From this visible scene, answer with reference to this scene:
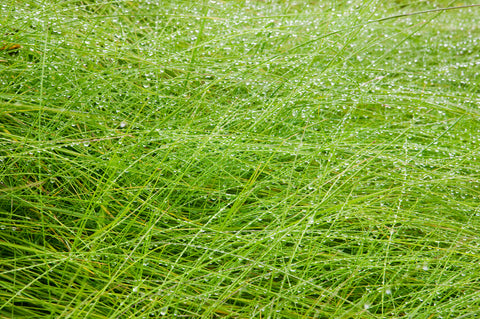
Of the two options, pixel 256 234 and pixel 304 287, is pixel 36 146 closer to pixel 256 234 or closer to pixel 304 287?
pixel 256 234

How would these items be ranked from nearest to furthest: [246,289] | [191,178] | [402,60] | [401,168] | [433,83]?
[246,289], [191,178], [401,168], [433,83], [402,60]

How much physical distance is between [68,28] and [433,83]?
178 centimetres

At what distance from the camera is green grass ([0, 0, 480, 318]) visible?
1.06 meters

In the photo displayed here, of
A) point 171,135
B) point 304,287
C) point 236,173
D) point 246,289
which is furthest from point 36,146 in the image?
point 304,287

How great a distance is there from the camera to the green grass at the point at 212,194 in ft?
3.46

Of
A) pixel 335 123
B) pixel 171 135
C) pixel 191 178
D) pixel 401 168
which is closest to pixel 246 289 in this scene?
pixel 191 178

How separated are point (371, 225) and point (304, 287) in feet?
1.01

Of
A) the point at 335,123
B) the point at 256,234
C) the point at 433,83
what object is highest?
the point at 433,83

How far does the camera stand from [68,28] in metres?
1.65

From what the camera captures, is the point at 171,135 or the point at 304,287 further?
the point at 171,135

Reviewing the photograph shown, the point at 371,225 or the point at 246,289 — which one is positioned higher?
the point at 371,225

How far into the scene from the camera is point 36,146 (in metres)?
1.18

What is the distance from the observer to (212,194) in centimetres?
125

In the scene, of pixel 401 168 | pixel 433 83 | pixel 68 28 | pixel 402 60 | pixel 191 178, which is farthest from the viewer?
pixel 402 60
